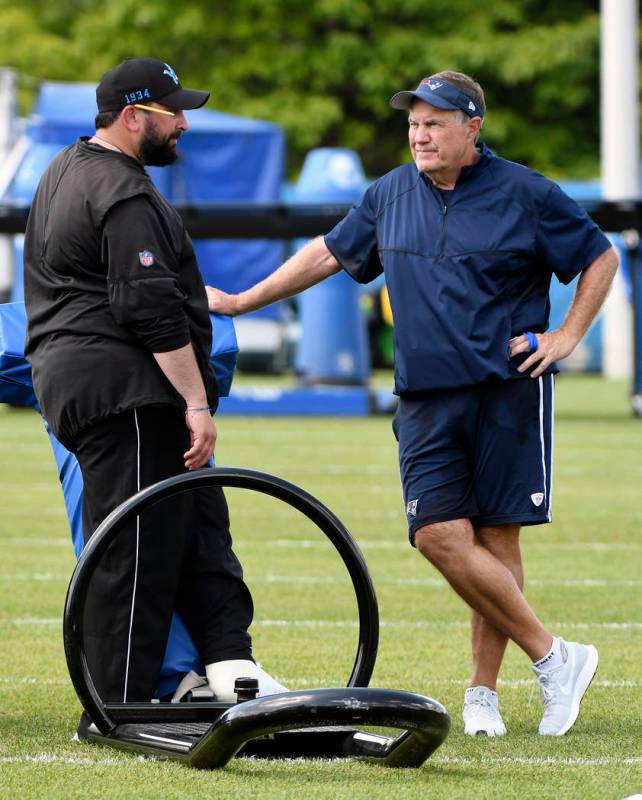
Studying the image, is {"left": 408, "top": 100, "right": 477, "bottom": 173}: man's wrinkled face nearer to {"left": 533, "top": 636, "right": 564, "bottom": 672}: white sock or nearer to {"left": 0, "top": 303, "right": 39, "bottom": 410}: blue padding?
{"left": 0, "top": 303, "right": 39, "bottom": 410}: blue padding

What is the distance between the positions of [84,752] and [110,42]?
124ft

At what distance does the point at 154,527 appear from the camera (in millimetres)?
5398

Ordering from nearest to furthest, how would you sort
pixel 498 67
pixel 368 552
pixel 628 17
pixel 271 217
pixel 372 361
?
pixel 368 552, pixel 271 217, pixel 628 17, pixel 372 361, pixel 498 67

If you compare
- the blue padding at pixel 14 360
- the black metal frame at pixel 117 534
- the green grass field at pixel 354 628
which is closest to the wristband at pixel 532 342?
the black metal frame at pixel 117 534

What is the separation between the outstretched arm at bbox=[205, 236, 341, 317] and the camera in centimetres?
600

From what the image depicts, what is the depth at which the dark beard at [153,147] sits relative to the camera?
213 inches

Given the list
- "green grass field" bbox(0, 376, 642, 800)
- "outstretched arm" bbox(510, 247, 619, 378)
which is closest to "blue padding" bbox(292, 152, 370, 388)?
"green grass field" bbox(0, 376, 642, 800)

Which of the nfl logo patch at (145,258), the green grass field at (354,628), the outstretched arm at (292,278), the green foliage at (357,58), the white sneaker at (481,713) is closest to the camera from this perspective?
the green grass field at (354,628)

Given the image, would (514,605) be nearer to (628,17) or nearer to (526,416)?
(526,416)

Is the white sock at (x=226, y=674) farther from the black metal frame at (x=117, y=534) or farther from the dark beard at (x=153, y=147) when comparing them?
the dark beard at (x=153, y=147)

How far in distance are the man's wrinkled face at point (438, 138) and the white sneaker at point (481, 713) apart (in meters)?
1.65

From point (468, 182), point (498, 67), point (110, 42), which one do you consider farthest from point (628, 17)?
point (468, 182)

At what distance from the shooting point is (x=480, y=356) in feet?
18.3

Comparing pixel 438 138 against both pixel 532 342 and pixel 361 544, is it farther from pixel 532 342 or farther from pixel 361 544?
pixel 361 544
